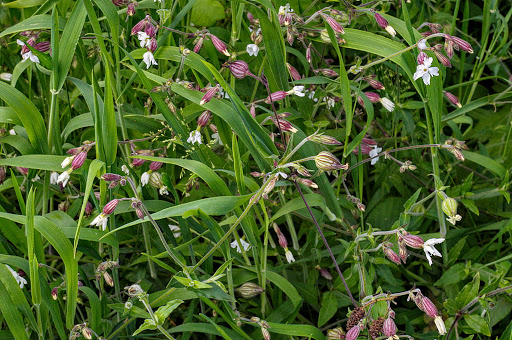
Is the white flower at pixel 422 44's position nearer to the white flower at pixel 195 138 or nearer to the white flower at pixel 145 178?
the white flower at pixel 195 138

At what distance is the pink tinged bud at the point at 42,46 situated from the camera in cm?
143

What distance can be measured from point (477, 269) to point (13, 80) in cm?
137

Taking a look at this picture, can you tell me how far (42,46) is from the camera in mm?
1442

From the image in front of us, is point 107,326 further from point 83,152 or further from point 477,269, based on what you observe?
point 477,269

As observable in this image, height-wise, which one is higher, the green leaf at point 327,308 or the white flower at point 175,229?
the white flower at point 175,229

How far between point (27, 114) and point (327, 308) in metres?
0.91

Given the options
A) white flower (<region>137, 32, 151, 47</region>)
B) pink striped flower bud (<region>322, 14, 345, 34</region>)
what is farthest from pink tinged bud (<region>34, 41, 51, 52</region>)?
pink striped flower bud (<region>322, 14, 345, 34</region>)

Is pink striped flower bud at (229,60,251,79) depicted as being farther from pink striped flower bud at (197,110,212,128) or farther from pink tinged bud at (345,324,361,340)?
pink tinged bud at (345,324,361,340)

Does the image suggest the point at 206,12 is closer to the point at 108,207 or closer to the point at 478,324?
the point at 108,207

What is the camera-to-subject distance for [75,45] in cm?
136

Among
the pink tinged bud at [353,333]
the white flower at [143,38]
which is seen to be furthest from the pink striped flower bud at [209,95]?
the pink tinged bud at [353,333]

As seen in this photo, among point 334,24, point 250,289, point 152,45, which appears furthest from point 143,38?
point 250,289

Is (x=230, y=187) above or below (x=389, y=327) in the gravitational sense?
above

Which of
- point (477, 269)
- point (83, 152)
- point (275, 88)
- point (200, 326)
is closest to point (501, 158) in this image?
point (477, 269)
